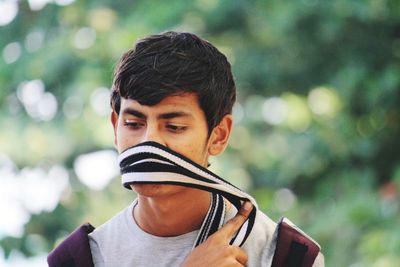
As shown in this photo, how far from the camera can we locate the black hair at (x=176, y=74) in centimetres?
204

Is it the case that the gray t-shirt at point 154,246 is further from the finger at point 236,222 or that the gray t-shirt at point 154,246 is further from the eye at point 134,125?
the eye at point 134,125

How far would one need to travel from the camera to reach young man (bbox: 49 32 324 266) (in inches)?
79.7

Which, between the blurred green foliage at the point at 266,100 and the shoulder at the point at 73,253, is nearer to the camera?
the shoulder at the point at 73,253

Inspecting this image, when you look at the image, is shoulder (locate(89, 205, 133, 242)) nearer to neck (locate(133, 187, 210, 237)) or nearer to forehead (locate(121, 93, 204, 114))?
neck (locate(133, 187, 210, 237))

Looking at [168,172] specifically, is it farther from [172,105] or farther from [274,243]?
[274,243]

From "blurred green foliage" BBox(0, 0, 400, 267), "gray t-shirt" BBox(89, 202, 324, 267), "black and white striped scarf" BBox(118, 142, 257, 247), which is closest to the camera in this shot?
"black and white striped scarf" BBox(118, 142, 257, 247)

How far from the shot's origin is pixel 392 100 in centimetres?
539

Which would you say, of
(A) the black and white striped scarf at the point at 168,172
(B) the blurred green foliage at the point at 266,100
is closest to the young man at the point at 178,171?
(A) the black and white striped scarf at the point at 168,172

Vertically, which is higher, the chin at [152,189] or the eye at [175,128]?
the eye at [175,128]

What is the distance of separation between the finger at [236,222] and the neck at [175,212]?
0.23 feet

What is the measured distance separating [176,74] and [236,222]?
264mm

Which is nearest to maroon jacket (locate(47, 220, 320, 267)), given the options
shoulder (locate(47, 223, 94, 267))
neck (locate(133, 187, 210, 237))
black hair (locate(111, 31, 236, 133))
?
shoulder (locate(47, 223, 94, 267))

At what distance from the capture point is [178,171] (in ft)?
6.66

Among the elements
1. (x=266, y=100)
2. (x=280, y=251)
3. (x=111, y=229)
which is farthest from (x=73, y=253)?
(x=266, y=100)
